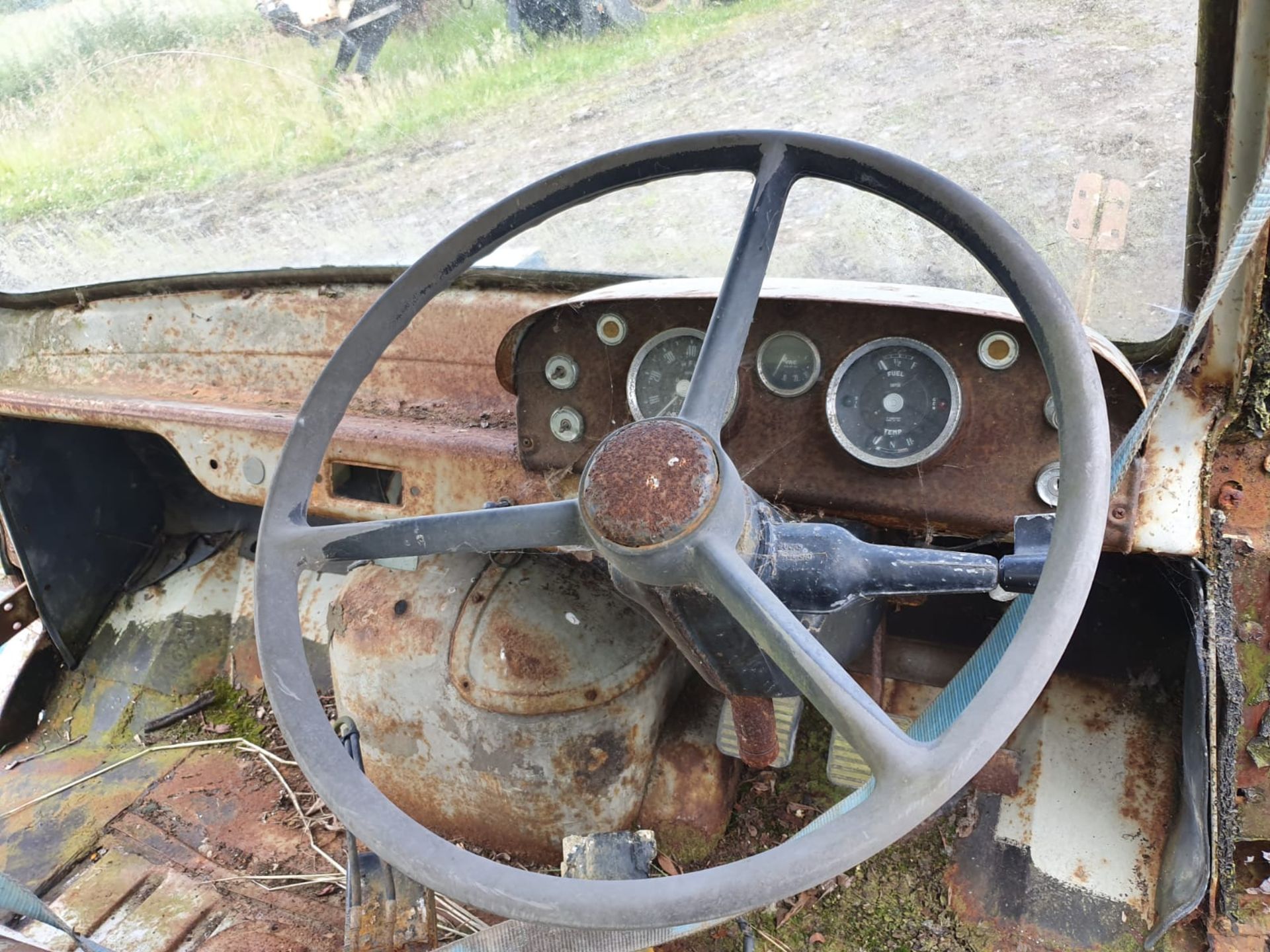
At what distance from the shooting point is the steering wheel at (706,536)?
81cm

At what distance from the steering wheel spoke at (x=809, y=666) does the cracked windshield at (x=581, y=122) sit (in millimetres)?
774

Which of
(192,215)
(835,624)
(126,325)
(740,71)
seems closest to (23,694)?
(126,325)

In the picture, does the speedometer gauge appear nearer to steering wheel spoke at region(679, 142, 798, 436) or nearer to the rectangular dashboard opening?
steering wheel spoke at region(679, 142, 798, 436)

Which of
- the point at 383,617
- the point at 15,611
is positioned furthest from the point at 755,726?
the point at 15,611

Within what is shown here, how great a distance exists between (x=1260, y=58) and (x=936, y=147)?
18.1 inches

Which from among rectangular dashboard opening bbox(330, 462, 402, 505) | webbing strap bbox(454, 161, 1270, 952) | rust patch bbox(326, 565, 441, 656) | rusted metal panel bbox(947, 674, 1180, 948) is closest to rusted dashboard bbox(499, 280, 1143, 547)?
webbing strap bbox(454, 161, 1270, 952)

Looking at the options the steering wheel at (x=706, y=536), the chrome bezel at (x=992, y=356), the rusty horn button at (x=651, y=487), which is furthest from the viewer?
the chrome bezel at (x=992, y=356)

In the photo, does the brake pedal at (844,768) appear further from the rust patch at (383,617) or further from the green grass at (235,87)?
the green grass at (235,87)

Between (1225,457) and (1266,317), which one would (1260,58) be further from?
(1225,457)

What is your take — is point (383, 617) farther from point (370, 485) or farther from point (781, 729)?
point (781, 729)

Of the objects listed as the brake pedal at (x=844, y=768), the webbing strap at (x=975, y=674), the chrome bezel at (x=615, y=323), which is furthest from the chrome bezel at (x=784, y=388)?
the brake pedal at (x=844, y=768)

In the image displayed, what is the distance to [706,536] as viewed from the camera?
95 centimetres

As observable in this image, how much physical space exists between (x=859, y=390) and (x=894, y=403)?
0.19 feet

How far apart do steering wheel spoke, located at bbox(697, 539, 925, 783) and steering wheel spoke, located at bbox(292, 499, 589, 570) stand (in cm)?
18
